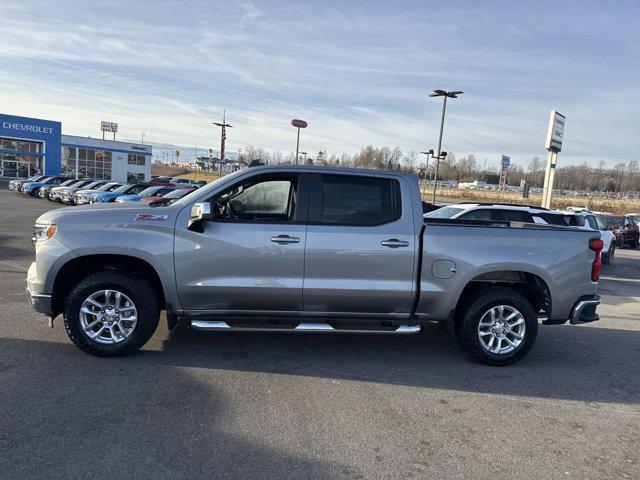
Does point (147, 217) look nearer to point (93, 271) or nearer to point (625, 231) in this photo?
point (93, 271)

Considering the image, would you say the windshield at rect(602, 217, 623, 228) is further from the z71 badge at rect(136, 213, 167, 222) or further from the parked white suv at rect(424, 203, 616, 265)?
the z71 badge at rect(136, 213, 167, 222)

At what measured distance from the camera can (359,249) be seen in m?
4.93

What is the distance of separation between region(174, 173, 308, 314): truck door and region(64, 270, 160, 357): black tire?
0.34 meters

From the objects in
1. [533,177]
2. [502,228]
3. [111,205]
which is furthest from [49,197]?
[533,177]

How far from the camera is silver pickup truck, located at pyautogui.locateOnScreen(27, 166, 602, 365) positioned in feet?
15.9

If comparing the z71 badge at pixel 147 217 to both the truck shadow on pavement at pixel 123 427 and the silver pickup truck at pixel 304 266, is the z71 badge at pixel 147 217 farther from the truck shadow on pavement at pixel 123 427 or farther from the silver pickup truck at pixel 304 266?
the truck shadow on pavement at pixel 123 427

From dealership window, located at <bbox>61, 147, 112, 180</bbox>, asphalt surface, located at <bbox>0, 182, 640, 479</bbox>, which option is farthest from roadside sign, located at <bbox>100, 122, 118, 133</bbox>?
asphalt surface, located at <bbox>0, 182, 640, 479</bbox>

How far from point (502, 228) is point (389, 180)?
1.28 metres

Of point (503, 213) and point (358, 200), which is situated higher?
point (358, 200)

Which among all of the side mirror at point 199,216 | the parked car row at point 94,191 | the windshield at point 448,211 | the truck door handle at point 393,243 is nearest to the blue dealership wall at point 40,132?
the parked car row at point 94,191

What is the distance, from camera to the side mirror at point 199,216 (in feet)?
15.3

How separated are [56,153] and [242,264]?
5729 centimetres

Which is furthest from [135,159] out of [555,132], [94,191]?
[555,132]

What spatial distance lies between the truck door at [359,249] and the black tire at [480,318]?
66 centimetres
